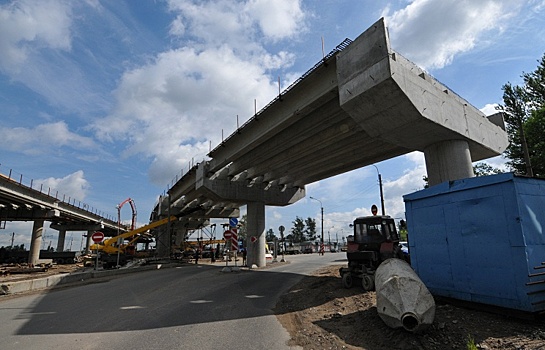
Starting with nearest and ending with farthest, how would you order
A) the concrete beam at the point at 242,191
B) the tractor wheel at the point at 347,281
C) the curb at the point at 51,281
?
1. the tractor wheel at the point at 347,281
2. the curb at the point at 51,281
3. the concrete beam at the point at 242,191

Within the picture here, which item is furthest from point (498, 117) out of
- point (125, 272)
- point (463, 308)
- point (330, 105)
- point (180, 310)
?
point (125, 272)

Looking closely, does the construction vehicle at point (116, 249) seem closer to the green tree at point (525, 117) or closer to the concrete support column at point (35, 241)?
the concrete support column at point (35, 241)

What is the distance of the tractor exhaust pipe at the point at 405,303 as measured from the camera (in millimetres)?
5465

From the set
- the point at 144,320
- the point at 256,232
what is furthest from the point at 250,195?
the point at 144,320

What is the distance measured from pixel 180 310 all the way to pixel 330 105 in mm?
10009

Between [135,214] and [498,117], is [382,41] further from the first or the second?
[135,214]

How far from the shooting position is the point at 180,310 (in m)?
8.55

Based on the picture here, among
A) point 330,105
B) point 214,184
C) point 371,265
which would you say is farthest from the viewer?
point 214,184

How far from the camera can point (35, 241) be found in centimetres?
3956

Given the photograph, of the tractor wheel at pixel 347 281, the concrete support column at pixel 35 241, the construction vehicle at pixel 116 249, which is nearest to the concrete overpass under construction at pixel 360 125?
the tractor wheel at pixel 347 281

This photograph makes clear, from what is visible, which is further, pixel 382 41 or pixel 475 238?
pixel 382 41

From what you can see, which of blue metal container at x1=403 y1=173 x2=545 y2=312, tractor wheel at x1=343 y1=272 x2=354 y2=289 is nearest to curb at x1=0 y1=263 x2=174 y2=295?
tractor wheel at x1=343 y1=272 x2=354 y2=289

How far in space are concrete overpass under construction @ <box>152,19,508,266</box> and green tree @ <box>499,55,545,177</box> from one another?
41.4 feet

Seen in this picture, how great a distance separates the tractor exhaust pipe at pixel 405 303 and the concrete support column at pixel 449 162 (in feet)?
22.1
